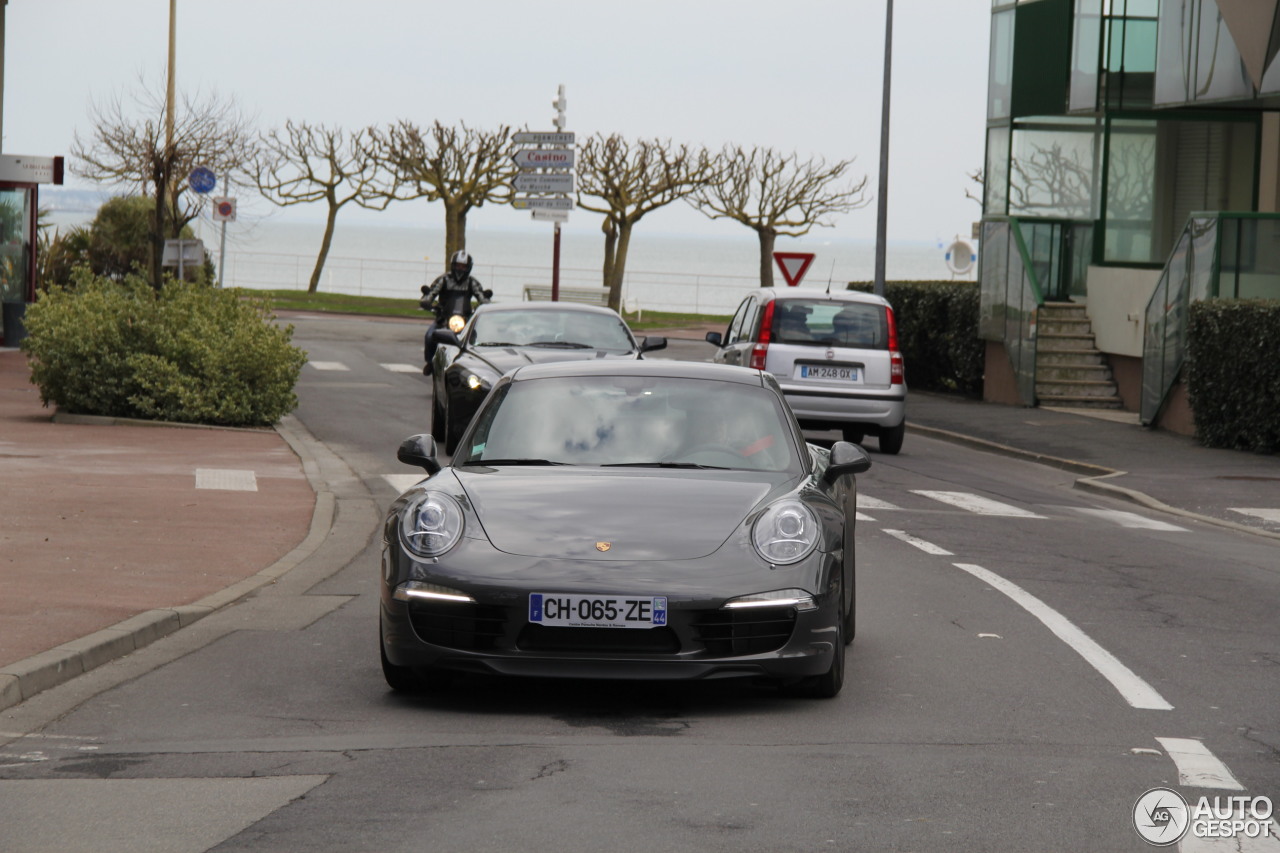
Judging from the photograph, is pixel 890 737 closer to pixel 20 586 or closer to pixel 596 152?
pixel 20 586

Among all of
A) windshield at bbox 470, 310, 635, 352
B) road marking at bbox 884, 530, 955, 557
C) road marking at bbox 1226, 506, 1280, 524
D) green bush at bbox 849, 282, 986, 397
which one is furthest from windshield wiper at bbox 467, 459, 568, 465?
green bush at bbox 849, 282, 986, 397

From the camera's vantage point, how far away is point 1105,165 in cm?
2752

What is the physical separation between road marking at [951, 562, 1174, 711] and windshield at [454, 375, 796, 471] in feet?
5.44

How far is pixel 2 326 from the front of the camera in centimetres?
3077

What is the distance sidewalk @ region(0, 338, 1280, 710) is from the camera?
321 inches

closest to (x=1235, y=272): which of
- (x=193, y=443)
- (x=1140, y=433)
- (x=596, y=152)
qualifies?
(x=1140, y=433)

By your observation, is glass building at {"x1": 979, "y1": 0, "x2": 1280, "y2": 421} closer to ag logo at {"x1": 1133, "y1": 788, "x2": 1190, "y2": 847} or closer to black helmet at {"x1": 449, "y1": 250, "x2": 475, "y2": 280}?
black helmet at {"x1": 449, "y1": 250, "x2": 475, "y2": 280}

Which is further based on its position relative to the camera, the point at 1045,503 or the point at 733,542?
the point at 1045,503

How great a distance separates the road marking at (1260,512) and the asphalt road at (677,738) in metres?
4.69

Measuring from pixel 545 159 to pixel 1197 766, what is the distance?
88.2 feet

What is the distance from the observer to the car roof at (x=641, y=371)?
7.96 meters

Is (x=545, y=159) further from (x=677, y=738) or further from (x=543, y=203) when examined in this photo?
(x=677, y=738)

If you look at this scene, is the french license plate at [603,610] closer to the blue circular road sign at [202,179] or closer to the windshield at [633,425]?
the windshield at [633,425]

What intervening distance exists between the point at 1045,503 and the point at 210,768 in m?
11.3
